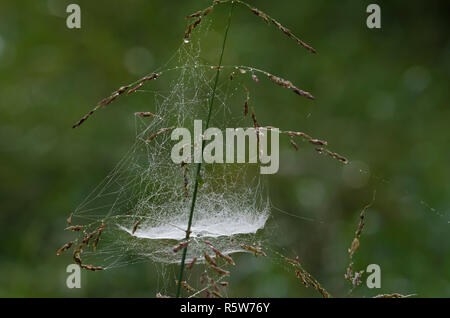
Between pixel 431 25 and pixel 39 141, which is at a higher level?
pixel 431 25

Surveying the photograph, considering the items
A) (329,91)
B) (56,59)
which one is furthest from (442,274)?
(56,59)

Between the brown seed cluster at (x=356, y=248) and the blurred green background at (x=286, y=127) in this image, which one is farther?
the blurred green background at (x=286, y=127)

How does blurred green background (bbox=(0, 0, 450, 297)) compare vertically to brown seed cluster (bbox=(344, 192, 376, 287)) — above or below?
above

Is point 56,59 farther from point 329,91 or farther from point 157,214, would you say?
point 157,214

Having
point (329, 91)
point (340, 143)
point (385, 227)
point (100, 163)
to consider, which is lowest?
point (385, 227)

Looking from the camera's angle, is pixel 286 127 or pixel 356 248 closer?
pixel 356 248

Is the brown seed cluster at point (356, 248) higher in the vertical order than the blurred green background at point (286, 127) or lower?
lower

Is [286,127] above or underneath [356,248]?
above

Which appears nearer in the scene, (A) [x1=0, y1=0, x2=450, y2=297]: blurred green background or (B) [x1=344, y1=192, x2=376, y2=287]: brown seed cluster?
(B) [x1=344, y1=192, x2=376, y2=287]: brown seed cluster
